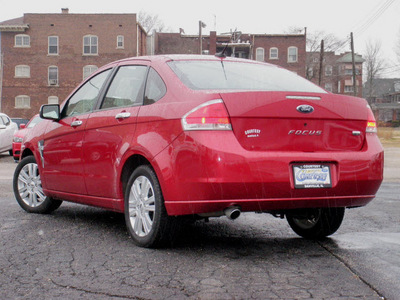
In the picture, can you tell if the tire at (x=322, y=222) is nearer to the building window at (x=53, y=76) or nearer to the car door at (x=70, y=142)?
the car door at (x=70, y=142)

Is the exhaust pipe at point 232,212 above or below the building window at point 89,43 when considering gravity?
below

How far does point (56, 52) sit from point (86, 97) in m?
52.4

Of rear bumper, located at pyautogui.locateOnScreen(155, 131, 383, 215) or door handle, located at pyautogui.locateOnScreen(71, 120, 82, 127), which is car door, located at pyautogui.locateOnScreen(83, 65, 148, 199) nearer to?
door handle, located at pyautogui.locateOnScreen(71, 120, 82, 127)

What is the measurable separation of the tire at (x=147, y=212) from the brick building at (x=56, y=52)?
5233cm

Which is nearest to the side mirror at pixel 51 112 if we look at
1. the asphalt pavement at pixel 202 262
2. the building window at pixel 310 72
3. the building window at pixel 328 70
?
the asphalt pavement at pixel 202 262

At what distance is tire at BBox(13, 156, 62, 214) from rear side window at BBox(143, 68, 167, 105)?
8.07 ft

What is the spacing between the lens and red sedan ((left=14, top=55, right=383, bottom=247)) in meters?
4.20

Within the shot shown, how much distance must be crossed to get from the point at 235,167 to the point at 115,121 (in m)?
1.51

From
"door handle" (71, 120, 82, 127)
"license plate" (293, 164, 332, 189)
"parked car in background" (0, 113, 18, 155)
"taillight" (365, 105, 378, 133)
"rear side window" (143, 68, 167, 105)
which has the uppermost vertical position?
"rear side window" (143, 68, 167, 105)

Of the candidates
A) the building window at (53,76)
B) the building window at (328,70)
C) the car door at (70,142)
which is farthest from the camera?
the building window at (328,70)

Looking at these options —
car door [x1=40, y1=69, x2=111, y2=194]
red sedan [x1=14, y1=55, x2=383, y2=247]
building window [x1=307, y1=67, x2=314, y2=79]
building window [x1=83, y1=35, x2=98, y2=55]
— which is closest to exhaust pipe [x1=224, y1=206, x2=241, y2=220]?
red sedan [x1=14, y1=55, x2=383, y2=247]

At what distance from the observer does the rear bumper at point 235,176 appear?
13.6 ft

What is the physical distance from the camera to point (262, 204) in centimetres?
428

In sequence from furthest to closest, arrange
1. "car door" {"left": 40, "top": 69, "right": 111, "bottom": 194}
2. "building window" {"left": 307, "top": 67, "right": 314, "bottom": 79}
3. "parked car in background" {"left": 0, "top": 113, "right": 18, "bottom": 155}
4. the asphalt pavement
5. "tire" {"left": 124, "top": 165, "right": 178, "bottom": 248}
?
"building window" {"left": 307, "top": 67, "right": 314, "bottom": 79} < "parked car in background" {"left": 0, "top": 113, "right": 18, "bottom": 155} < "car door" {"left": 40, "top": 69, "right": 111, "bottom": 194} < "tire" {"left": 124, "top": 165, "right": 178, "bottom": 248} < the asphalt pavement
